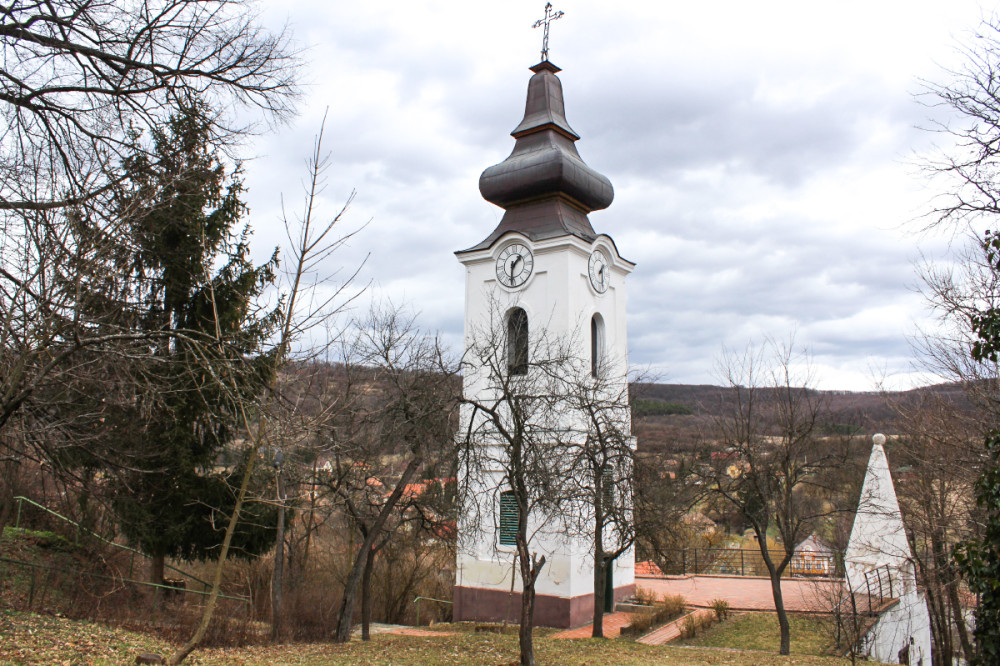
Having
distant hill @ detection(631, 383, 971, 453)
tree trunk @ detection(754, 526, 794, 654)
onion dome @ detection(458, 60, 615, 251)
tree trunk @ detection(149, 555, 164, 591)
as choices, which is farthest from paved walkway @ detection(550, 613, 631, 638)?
onion dome @ detection(458, 60, 615, 251)

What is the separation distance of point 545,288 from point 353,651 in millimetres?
11054

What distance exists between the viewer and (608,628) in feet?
60.4

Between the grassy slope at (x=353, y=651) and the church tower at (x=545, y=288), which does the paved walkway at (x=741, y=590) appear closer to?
the church tower at (x=545, y=288)

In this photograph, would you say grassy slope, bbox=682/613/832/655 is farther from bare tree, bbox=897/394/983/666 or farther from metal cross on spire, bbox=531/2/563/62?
metal cross on spire, bbox=531/2/563/62

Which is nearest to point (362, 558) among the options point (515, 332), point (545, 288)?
point (515, 332)

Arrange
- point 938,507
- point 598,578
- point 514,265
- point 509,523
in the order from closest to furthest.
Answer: point 938,507
point 598,578
point 509,523
point 514,265

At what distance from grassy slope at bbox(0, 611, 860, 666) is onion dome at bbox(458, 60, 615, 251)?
11043 mm

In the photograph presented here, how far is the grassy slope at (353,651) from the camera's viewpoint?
973 cm

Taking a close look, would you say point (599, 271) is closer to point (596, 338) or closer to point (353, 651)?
point (596, 338)

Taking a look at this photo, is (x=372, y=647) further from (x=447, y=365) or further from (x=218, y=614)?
(x=447, y=365)

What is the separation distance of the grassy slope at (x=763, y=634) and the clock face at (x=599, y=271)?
9814 millimetres

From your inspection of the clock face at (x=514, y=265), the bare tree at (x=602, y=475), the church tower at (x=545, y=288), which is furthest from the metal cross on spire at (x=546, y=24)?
the bare tree at (x=602, y=475)

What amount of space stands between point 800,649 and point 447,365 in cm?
1011

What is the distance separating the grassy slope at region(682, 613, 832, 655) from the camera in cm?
1661
